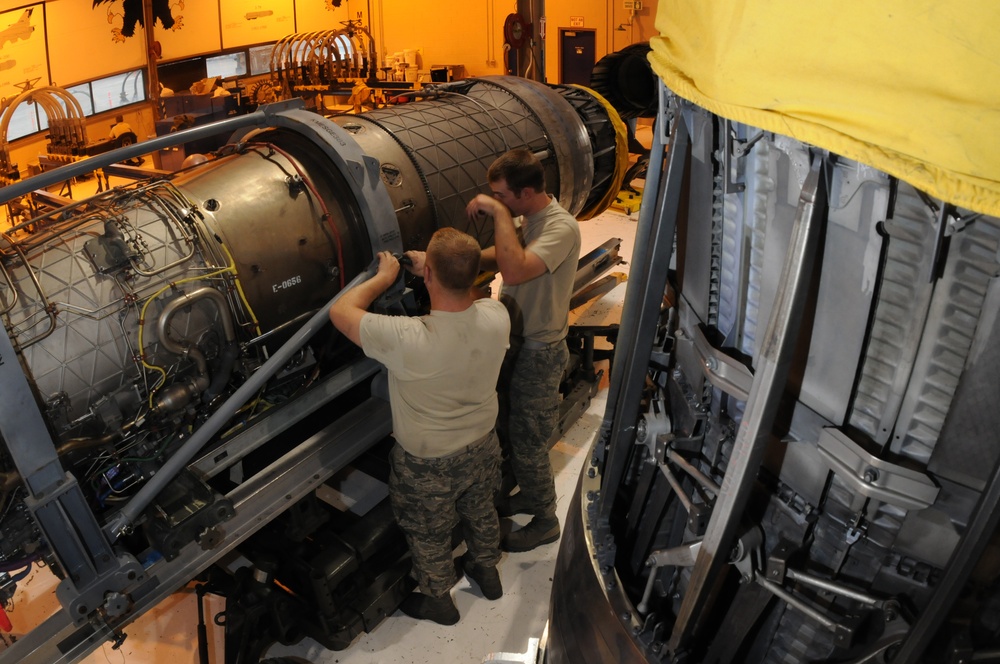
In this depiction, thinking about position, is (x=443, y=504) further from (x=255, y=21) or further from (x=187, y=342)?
(x=255, y=21)

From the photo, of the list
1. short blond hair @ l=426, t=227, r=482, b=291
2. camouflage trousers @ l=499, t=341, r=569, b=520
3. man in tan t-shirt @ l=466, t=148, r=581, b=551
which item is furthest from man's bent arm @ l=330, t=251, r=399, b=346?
camouflage trousers @ l=499, t=341, r=569, b=520

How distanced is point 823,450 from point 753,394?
0.60 ft

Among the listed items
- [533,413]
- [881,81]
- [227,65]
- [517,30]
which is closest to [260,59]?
[227,65]

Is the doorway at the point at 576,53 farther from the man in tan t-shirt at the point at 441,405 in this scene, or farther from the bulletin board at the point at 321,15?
the man in tan t-shirt at the point at 441,405

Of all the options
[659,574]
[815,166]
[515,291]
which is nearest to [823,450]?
[815,166]

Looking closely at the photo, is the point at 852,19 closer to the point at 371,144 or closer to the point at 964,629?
the point at 964,629

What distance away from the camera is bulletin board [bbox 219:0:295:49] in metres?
12.6

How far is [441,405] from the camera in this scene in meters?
3.07

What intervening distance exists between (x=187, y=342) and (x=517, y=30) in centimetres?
662

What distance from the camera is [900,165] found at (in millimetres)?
1131

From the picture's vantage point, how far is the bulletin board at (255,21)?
12.6 metres

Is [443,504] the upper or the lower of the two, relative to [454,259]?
lower

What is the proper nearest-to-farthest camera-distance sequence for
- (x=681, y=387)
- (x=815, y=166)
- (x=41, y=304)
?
(x=815, y=166) < (x=681, y=387) < (x=41, y=304)

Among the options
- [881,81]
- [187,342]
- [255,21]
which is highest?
[881,81]
